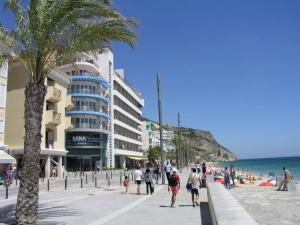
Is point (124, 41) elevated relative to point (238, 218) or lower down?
elevated

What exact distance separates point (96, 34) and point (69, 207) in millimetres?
7317

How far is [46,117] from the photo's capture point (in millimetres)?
48344

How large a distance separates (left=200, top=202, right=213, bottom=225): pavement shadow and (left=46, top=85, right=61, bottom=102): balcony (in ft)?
114

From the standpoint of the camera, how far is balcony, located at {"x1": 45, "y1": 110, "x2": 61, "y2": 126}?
48469mm

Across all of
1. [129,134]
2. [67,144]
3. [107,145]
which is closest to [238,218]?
[67,144]

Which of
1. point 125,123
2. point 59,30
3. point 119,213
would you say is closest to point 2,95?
point 119,213

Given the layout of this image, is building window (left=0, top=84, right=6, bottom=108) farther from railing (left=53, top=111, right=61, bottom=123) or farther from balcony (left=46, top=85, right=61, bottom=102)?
railing (left=53, top=111, right=61, bottom=123)

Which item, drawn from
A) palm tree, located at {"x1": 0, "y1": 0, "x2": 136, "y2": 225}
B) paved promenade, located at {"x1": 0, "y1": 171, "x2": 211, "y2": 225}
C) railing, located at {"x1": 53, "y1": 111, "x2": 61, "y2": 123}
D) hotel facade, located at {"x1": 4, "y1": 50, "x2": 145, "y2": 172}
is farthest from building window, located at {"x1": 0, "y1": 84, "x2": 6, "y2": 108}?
palm tree, located at {"x1": 0, "y1": 0, "x2": 136, "y2": 225}

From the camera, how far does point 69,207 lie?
651 inches

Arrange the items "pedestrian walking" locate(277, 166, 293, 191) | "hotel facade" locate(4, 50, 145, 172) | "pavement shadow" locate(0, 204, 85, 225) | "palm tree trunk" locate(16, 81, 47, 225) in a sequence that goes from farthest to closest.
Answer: "hotel facade" locate(4, 50, 145, 172)
"pedestrian walking" locate(277, 166, 293, 191)
"pavement shadow" locate(0, 204, 85, 225)
"palm tree trunk" locate(16, 81, 47, 225)

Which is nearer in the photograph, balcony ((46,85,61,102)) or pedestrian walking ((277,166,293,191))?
pedestrian walking ((277,166,293,191))

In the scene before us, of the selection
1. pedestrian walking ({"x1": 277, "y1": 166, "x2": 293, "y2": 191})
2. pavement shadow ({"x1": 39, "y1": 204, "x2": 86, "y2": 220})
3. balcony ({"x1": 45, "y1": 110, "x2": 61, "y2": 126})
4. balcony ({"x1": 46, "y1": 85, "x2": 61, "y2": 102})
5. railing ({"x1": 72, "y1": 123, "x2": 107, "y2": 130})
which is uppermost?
balcony ({"x1": 46, "y1": 85, "x2": 61, "y2": 102})

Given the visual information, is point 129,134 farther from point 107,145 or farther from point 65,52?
point 65,52

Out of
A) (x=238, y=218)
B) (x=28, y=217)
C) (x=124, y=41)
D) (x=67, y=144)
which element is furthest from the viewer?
(x=67, y=144)
